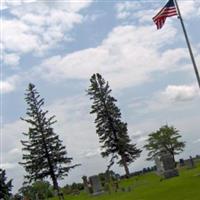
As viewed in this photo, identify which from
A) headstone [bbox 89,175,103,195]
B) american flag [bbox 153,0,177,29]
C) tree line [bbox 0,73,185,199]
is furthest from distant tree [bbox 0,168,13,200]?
american flag [bbox 153,0,177,29]

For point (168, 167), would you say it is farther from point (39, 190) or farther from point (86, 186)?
point (39, 190)

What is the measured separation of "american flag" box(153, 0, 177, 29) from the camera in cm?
2572

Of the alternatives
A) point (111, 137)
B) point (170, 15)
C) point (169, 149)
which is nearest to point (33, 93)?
point (111, 137)

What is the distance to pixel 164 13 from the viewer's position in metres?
26.4

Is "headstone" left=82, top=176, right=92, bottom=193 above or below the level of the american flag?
below

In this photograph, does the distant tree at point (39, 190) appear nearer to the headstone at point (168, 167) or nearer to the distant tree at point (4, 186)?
the distant tree at point (4, 186)

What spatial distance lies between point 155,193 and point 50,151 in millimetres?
36442

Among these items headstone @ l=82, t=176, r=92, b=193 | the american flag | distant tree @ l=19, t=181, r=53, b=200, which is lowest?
headstone @ l=82, t=176, r=92, b=193

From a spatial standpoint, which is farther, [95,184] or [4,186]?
[4,186]

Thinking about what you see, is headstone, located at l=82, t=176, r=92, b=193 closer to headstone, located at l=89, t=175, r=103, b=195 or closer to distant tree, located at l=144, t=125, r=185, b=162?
headstone, located at l=89, t=175, r=103, b=195

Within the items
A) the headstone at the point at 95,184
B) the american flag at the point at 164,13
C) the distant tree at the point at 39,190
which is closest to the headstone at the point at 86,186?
the headstone at the point at 95,184

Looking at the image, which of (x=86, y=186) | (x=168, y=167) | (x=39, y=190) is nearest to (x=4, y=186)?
(x=39, y=190)

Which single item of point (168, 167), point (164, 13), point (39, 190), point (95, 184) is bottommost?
point (168, 167)

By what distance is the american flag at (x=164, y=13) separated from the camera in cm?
2572
